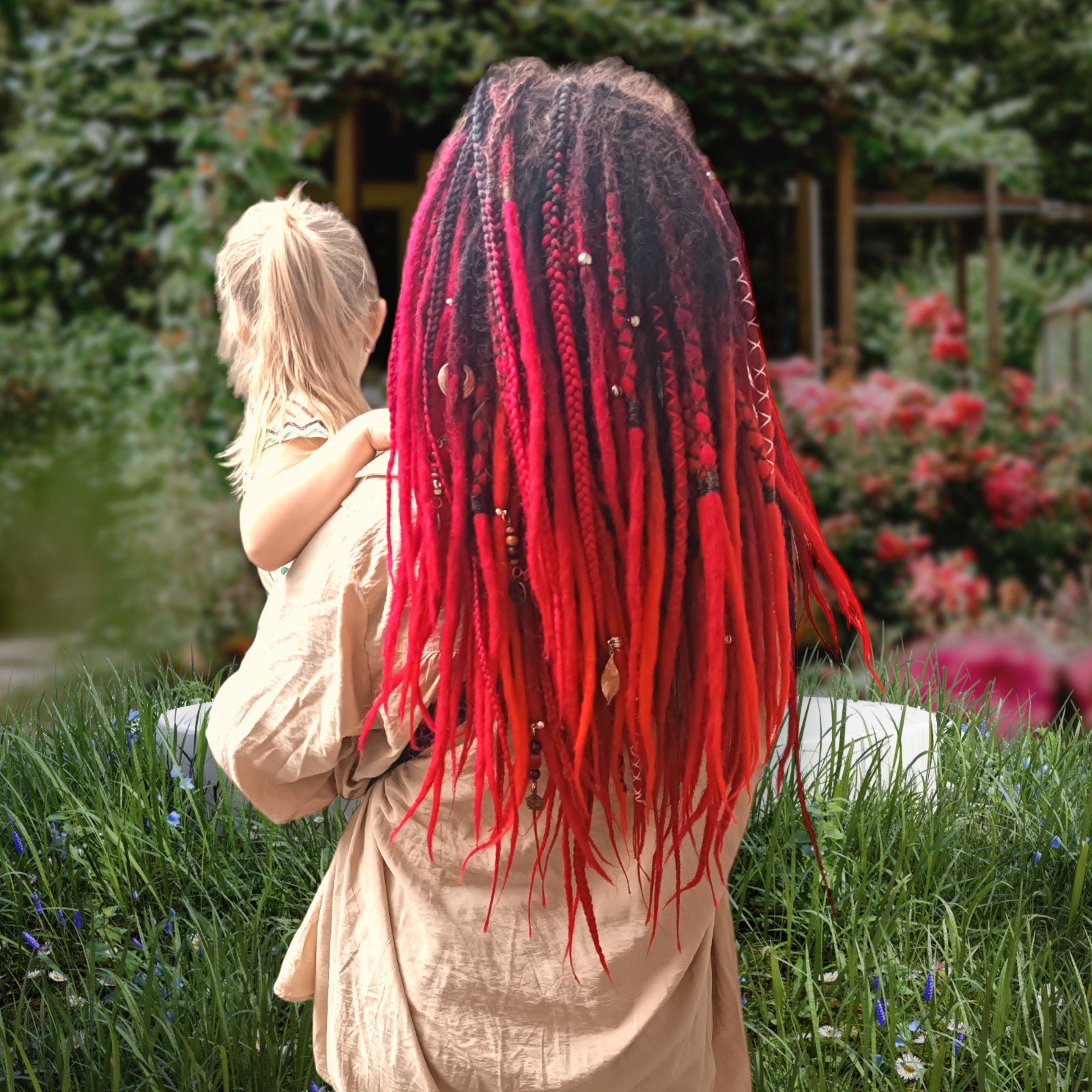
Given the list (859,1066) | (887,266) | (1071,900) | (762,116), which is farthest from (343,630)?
(887,266)

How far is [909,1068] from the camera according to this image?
70.0 inches

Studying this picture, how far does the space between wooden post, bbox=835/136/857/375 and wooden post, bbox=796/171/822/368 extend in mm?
91

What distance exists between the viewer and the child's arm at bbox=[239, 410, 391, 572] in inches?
42.5

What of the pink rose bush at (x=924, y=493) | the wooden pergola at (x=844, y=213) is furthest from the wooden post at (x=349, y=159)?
the pink rose bush at (x=924, y=493)

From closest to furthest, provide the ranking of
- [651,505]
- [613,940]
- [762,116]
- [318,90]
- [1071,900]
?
[651,505], [613,940], [1071,900], [318,90], [762,116]

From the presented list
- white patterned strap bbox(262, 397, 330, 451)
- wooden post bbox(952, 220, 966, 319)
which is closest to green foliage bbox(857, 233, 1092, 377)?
wooden post bbox(952, 220, 966, 319)

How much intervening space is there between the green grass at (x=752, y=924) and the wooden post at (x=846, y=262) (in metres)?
2.58

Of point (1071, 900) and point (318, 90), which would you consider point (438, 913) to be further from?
point (318, 90)

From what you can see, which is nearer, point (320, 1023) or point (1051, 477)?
point (320, 1023)

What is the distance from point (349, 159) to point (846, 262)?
1.95 metres

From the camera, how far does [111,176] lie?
433 cm

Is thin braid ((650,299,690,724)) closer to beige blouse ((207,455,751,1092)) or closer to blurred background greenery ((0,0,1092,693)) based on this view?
beige blouse ((207,455,751,1092))

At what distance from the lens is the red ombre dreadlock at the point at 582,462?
93 cm

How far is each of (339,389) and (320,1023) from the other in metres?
0.63
